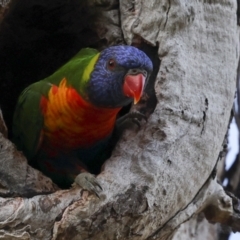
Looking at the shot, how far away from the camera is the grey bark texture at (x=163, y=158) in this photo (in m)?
1.61

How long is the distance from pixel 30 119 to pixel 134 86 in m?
0.48

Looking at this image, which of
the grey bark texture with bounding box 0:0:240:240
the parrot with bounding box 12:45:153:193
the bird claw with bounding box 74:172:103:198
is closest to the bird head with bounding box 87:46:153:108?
the parrot with bounding box 12:45:153:193

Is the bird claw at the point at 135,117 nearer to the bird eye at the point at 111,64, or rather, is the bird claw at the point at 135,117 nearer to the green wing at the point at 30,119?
the bird eye at the point at 111,64

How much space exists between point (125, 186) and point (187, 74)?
521 millimetres

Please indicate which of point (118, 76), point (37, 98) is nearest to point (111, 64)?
point (118, 76)

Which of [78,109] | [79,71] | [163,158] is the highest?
[79,71]

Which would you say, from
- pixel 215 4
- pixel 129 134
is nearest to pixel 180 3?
pixel 215 4

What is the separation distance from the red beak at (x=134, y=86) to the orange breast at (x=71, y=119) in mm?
175

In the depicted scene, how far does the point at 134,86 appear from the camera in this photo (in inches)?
69.6

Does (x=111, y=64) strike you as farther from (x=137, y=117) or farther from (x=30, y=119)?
(x=30, y=119)

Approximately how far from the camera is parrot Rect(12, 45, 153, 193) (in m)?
1.81

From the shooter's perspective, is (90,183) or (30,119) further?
(30,119)

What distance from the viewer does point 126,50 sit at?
181 cm

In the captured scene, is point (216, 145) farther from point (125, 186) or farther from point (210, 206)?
point (125, 186)
